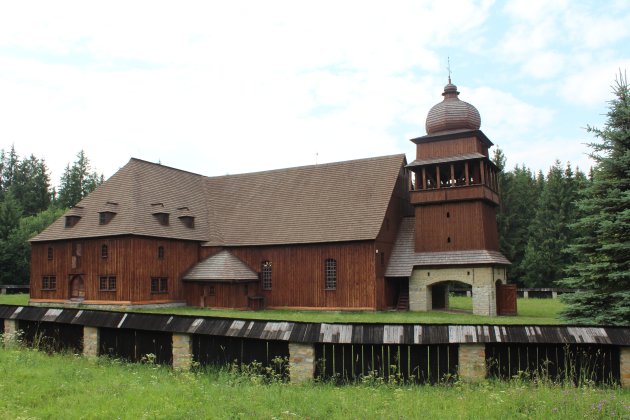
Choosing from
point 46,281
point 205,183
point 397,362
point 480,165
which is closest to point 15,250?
point 46,281

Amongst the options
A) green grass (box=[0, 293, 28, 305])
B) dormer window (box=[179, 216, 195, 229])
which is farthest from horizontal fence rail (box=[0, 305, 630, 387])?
green grass (box=[0, 293, 28, 305])

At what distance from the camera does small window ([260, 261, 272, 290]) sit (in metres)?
35.4

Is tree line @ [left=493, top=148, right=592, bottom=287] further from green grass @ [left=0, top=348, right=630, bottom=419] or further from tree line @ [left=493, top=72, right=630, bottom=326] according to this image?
green grass @ [left=0, top=348, right=630, bottom=419]

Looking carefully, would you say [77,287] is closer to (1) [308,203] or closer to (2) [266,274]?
(2) [266,274]

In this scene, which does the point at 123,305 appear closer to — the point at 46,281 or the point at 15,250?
the point at 46,281

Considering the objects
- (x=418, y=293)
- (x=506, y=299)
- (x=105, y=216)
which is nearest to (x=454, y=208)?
(x=418, y=293)

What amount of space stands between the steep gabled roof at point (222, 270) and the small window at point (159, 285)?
4.38 ft

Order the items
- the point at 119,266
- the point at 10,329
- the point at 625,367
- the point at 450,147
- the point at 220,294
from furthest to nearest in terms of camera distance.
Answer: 1. the point at 220,294
2. the point at 450,147
3. the point at 119,266
4. the point at 10,329
5. the point at 625,367

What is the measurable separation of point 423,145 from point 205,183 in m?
18.1

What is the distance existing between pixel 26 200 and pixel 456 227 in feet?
233

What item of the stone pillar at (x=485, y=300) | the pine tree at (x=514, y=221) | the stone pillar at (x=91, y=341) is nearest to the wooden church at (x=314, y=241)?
the stone pillar at (x=485, y=300)

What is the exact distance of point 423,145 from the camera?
34250 mm

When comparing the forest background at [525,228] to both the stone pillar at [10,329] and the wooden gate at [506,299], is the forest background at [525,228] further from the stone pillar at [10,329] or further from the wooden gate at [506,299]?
the stone pillar at [10,329]

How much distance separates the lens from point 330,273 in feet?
109
